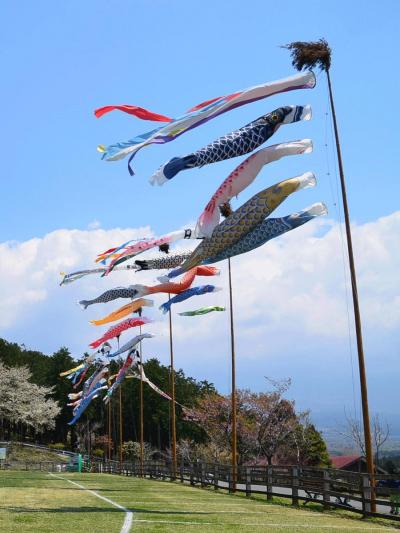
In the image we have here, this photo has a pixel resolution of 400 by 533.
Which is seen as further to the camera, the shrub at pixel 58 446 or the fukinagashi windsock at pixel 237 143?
the shrub at pixel 58 446

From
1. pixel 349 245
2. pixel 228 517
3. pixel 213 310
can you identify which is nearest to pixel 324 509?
pixel 228 517

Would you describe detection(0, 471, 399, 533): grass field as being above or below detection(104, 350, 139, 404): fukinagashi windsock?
below

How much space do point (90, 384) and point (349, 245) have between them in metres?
38.9

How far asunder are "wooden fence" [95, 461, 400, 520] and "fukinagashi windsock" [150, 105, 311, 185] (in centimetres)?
824

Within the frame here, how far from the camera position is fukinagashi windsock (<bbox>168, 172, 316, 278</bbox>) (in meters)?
18.8

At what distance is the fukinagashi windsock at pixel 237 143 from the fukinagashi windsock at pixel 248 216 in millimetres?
1485

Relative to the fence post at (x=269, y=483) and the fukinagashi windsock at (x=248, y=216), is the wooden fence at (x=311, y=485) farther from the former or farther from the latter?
the fukinagashi windsock at (x=248, y=216)

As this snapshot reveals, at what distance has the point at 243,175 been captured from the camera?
764 inches

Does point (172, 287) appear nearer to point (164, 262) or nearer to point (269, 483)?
point (164, 262)

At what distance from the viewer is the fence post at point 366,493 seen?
15586 mm

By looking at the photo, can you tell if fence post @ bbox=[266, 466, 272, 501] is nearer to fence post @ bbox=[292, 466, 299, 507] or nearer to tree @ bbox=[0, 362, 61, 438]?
fence post @ bbox=[292, 466, 299, 507]

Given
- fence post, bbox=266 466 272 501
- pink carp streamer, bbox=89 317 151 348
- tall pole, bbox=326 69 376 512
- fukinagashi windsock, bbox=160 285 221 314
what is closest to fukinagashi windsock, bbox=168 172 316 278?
tall pole, bbox=326 69 376 512

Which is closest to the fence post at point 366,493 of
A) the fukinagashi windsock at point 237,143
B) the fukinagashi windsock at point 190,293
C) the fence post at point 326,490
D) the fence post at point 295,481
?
the fence post at point 326,490

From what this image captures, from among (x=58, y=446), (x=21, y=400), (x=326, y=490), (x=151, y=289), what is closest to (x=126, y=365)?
(x=151, y=289)
